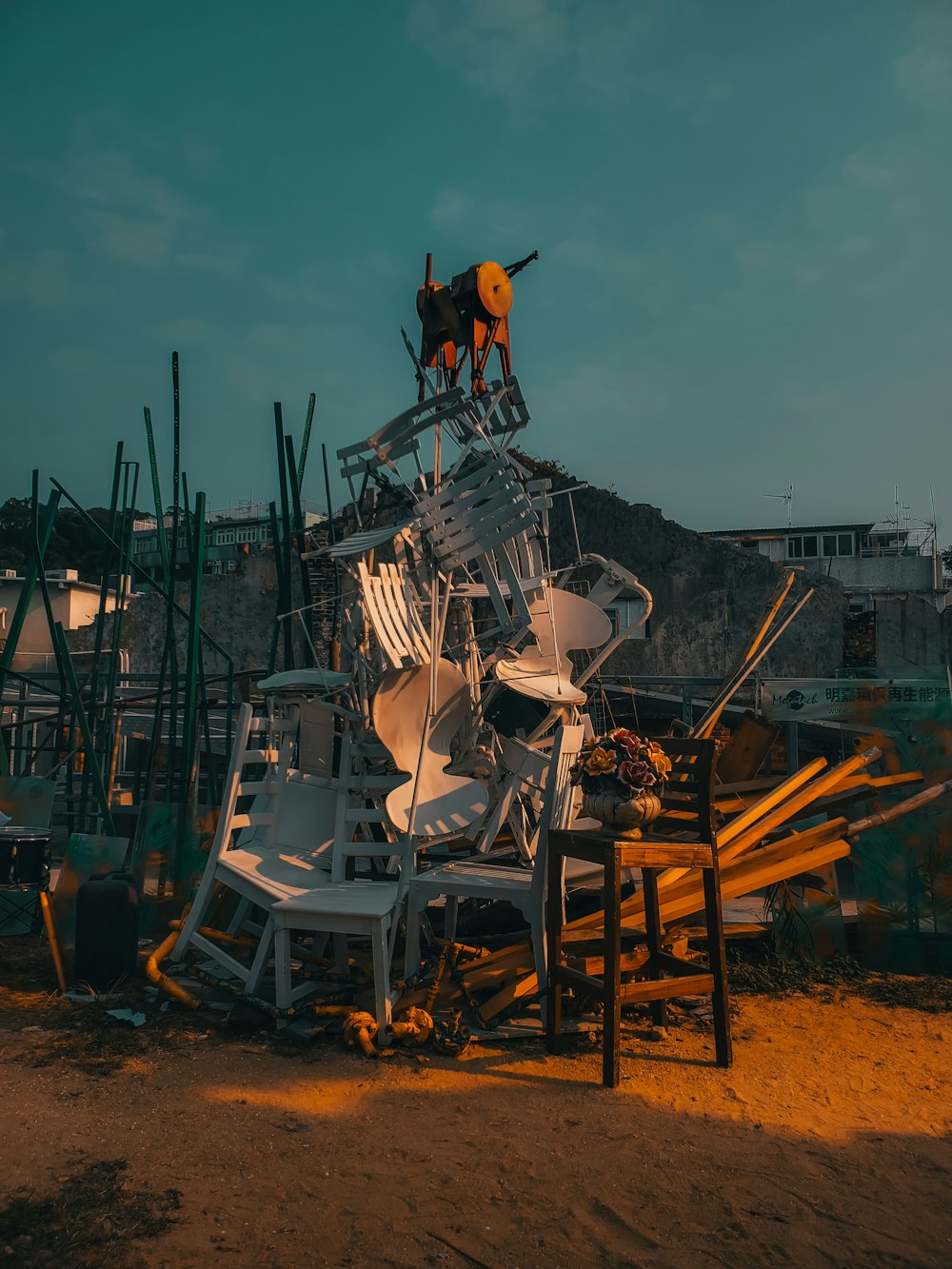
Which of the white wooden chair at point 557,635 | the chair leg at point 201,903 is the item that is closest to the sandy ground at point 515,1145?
the chair leg at point 201,903

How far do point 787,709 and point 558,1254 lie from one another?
19.5 ft

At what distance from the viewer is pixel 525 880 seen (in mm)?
4352

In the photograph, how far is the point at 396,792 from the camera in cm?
464

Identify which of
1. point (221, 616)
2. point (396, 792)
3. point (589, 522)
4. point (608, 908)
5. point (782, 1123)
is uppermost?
point (589, 522)

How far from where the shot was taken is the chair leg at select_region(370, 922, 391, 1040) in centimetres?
407

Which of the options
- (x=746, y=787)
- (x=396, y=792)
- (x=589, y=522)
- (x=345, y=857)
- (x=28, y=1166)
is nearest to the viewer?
(x=28, y=1166)

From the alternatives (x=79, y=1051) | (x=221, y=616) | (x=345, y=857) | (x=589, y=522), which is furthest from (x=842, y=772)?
(x=221, y=616)

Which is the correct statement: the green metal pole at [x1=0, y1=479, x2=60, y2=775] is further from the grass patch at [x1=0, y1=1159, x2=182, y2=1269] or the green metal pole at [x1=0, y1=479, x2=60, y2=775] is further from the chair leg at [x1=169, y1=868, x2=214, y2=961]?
the grass patch at [x1=0, y1=1159, x2=182, y2=1269]

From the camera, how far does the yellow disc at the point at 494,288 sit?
19.8ft

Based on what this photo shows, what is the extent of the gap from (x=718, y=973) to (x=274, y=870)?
6.92ft

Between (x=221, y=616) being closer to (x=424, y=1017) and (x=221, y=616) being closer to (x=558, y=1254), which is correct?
(x=424, y=1017)

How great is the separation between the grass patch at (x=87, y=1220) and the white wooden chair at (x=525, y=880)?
169cm

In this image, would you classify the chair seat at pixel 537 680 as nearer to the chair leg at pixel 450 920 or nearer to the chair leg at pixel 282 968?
the chair leg at pixel 450 920

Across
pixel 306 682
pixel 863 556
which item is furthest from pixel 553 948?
pixel 863 556
